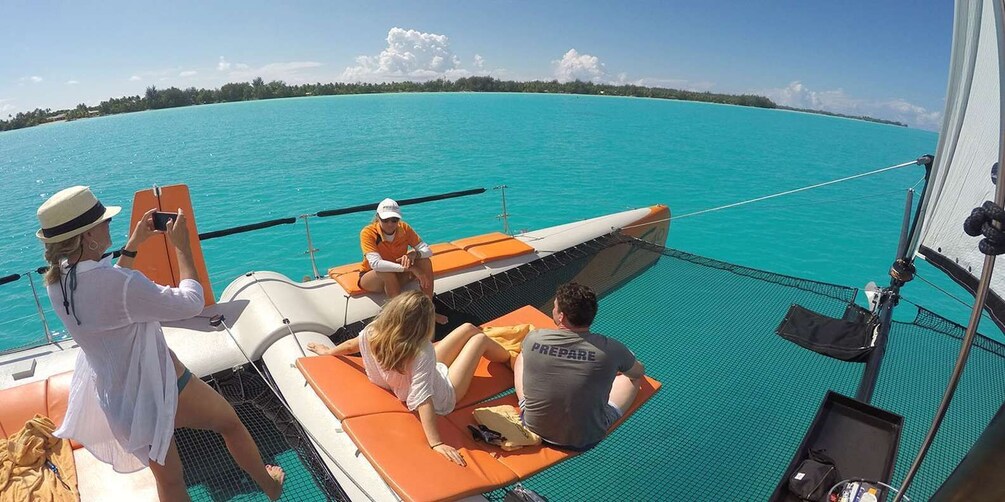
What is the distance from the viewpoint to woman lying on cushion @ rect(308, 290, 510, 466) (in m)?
2.51

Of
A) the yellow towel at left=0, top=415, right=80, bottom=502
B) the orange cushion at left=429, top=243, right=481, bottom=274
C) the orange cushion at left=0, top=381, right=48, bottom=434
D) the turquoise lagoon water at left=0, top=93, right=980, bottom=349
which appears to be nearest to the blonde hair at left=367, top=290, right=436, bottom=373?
the yellow towel at left=0, top=415, right=80, bottom=502

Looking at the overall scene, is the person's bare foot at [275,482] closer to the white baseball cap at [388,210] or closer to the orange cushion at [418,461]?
the orange cushion at [418,461]

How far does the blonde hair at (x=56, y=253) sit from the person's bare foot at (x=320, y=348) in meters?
1.74

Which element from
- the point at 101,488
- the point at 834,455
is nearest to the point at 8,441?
the point at 101,488

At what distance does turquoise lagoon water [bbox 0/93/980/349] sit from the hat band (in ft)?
13.6

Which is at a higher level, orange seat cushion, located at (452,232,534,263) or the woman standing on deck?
the woman standing on deck

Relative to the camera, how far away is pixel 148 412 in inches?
68.8

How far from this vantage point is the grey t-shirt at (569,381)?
2490 millimetres

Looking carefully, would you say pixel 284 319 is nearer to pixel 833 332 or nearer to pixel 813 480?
pixel 813 480

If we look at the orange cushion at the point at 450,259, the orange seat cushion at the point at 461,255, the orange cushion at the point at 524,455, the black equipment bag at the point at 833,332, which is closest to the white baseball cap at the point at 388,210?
the orange seat cushion at the point at 461,255

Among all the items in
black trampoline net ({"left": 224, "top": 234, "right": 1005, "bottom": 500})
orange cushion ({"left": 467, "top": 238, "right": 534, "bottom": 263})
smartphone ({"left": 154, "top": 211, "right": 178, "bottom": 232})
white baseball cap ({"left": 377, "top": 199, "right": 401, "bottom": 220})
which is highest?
smartphone ({"left": 154, "top": 211, "right": 178, "bottom": 232})

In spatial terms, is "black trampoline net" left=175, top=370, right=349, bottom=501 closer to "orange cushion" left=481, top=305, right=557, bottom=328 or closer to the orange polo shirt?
the orange polo shirt

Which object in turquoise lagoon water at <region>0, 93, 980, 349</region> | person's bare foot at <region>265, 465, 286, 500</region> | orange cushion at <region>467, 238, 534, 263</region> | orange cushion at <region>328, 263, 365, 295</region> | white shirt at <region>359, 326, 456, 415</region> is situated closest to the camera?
person's bare foot at <region>265, 465, 286, 500</region>

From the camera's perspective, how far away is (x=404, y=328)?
2.51 meters
